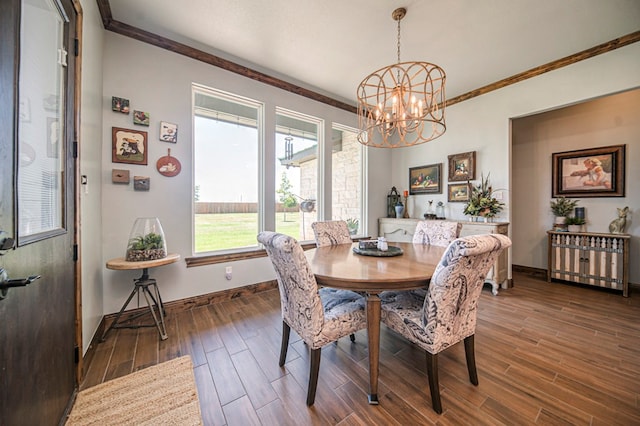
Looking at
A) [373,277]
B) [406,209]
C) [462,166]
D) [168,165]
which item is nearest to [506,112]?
[462,166]

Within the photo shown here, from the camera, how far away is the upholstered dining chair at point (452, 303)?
1200 mm

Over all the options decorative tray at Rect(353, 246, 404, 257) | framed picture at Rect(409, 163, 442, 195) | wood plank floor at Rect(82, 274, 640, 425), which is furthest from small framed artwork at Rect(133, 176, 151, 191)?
framed picture at Rect(409, 163, 442, 195)

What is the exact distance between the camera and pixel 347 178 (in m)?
4.34

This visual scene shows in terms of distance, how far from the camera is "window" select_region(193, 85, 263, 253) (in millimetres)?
2811

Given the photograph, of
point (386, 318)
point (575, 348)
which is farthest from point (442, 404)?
point (575, 348)

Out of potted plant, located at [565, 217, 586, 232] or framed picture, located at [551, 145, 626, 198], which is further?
potted plant, located at [565, 217, 586, 232]

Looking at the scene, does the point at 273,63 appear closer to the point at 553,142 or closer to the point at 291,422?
the point at 291,422

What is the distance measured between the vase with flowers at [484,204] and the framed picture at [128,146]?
4089mm

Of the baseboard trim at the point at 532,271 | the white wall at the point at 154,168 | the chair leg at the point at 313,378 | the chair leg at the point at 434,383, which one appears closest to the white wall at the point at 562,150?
the baseboard trim at the point at 532,271

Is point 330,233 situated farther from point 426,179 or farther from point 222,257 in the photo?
point 426,179

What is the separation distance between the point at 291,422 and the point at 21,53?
2.02 metres

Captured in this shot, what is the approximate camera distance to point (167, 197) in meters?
2.51

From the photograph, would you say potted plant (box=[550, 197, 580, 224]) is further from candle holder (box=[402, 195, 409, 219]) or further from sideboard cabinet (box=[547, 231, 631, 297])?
candle holder (box=[402, 195, 409, 219])

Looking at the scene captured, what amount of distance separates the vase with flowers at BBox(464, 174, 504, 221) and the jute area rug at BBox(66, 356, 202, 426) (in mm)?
3710
